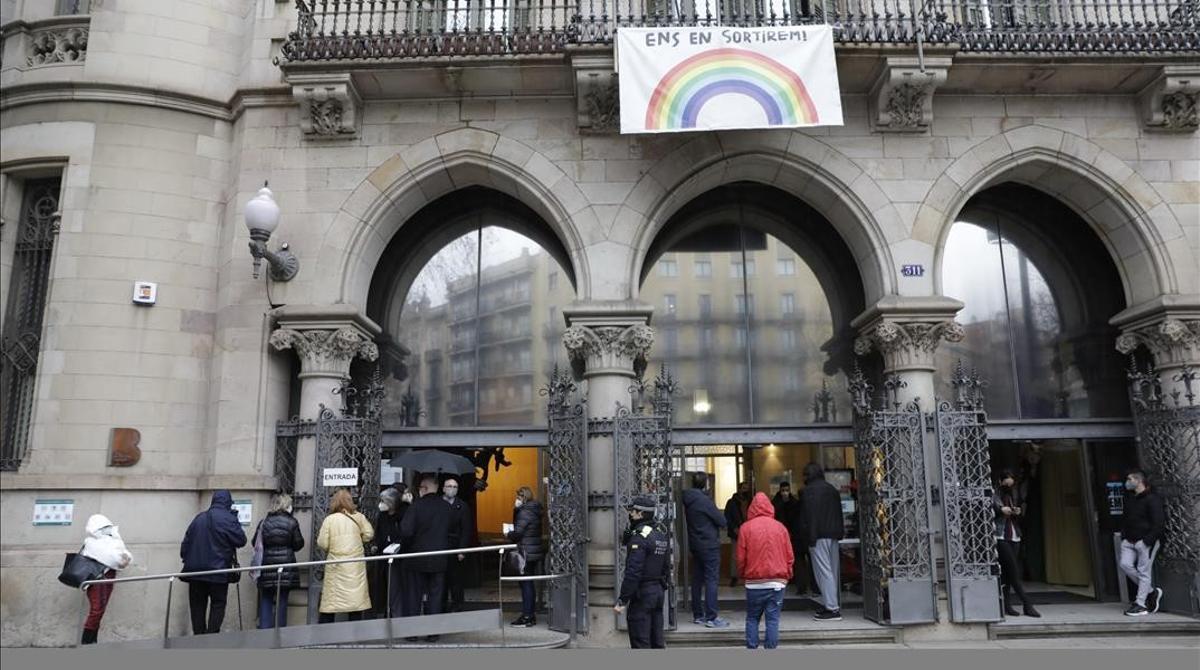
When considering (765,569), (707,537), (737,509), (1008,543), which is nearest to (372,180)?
(707,537)

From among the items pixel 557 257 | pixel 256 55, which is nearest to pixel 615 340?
pixel 557 257

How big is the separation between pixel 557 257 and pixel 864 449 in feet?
16.6

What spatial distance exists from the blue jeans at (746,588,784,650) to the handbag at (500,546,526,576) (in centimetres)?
294

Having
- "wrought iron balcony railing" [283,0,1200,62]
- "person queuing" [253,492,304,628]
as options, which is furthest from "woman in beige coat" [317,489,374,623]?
"wrought iron balcony railing" [283,0,1200,62]

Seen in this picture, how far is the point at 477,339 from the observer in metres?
12.3

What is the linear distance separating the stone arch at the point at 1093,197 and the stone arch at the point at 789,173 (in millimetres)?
531

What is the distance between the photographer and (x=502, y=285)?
12.6 metres

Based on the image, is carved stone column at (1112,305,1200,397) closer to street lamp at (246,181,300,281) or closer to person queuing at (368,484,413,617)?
person queuing at (368,484,413,617)

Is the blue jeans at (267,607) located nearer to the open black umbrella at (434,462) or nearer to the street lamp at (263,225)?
the open black umbrella at (434,462)

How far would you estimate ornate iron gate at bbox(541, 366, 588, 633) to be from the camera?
10086 millimetres

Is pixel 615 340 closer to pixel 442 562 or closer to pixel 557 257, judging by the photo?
pixel 557 257

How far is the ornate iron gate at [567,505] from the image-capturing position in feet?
33.1

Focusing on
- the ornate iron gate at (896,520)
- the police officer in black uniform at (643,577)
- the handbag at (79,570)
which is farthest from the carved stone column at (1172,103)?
the handbag at (79,570)

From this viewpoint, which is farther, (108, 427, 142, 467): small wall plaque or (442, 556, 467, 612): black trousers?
(442, 556, 467, 612): black trousers
